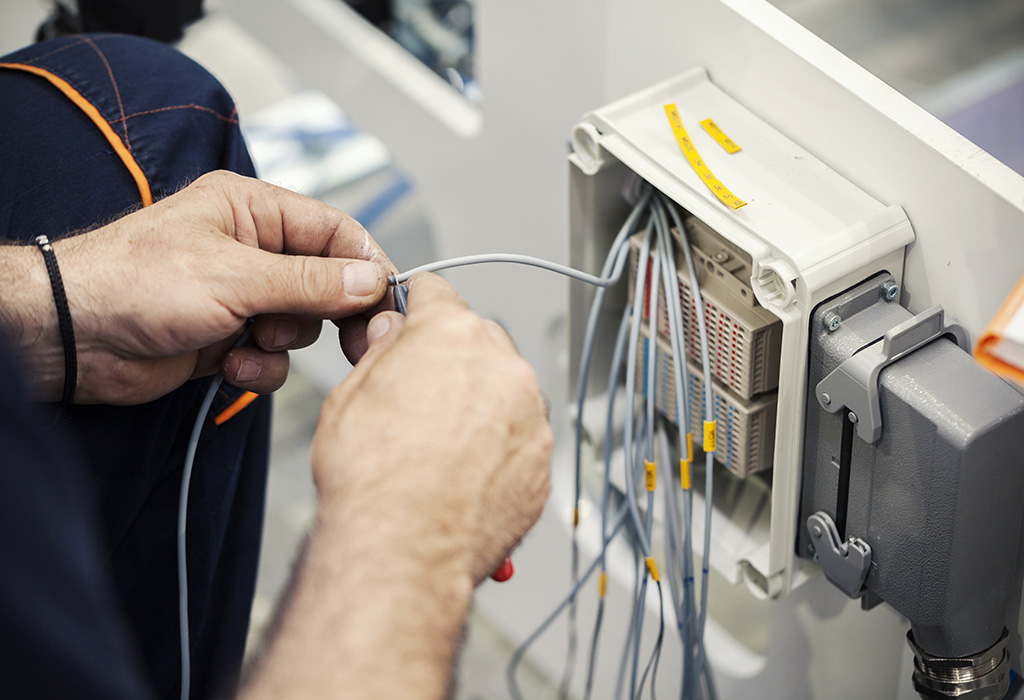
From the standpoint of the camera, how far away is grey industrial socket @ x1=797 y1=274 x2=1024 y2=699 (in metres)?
0.76

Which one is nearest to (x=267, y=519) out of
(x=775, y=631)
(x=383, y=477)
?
(x=775, y=631)

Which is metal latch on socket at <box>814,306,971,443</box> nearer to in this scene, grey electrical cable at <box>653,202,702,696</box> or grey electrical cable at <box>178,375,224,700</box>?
grey electrical cable at <box>653,202,702,696</box>

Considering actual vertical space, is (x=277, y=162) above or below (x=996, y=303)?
below

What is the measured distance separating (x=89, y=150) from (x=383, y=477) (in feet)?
1.49

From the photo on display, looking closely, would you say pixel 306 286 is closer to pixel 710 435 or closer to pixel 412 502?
pixel 412 502

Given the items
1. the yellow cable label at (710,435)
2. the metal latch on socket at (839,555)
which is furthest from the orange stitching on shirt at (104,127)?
the metal latch on socket at (839,555)

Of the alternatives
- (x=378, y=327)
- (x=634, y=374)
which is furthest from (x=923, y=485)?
(x=378, y=327)

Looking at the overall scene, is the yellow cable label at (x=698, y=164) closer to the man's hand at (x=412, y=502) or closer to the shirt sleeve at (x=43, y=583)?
the man's hand at (x=412, y=502)

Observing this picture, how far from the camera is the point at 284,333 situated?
84 cm

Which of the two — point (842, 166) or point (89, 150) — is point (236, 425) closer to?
point (89, 150)

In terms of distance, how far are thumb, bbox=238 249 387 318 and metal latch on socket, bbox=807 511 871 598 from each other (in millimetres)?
435

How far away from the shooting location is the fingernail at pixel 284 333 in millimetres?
840

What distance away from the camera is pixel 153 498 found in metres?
0.93

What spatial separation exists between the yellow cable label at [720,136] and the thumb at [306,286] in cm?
32
